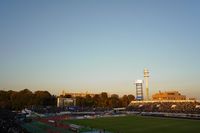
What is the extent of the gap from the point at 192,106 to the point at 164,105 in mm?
12689

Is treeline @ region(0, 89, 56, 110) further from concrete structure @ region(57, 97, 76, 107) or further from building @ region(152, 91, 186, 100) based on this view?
building @ region(152, 91, 186, 100)

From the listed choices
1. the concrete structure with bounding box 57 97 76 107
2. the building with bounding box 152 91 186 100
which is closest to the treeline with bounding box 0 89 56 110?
the concrete structure with bounding box 57 97 76 107

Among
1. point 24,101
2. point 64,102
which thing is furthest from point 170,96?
point 24,101

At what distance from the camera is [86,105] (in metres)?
131

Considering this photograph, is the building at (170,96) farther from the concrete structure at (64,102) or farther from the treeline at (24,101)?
the treeline at (24,101)

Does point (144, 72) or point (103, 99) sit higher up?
point (144, 72)

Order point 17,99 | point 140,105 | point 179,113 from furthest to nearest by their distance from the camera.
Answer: point 17,99 → point 140,105 → point 179,113

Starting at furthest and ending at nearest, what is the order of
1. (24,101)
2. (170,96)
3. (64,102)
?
(170,96) < (24,101) < (64,102)

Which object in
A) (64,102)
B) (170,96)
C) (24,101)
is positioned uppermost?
(170,96)

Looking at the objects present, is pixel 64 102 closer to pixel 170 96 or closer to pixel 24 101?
pixel 24 101

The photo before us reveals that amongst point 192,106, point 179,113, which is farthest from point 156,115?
point 192,106

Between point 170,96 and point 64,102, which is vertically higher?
point 170,96

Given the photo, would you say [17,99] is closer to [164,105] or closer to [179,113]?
[164,105]

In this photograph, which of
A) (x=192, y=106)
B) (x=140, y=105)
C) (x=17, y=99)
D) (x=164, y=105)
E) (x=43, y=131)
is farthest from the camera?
(x=17, y=99)
